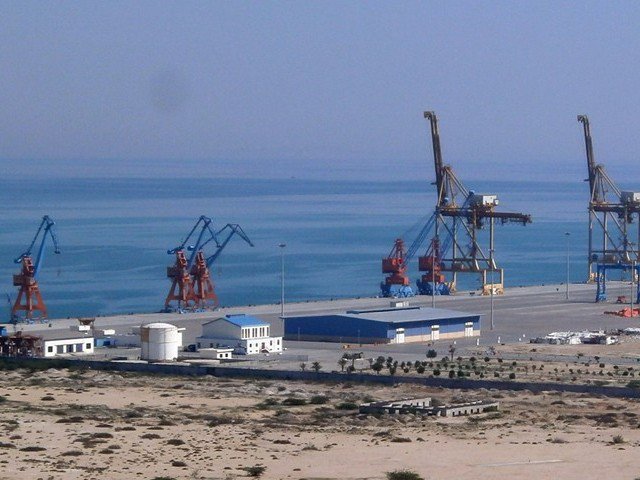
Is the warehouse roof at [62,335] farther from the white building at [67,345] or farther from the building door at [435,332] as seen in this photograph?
the building door at [435,332]

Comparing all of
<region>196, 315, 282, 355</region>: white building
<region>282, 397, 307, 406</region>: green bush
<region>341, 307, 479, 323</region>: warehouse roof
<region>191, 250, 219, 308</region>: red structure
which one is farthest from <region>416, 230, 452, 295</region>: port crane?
<region>282, 397, 307, 406</region>: green bush

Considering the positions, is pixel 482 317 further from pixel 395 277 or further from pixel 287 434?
pixel 287 434

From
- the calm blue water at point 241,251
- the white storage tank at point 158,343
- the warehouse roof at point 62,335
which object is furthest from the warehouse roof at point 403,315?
the calm blue water at point 241,251

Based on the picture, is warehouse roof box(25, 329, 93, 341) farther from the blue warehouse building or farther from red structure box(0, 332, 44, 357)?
the blue warehouse building

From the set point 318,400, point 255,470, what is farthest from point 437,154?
point 255,470

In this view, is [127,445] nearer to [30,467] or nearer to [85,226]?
[30,467]

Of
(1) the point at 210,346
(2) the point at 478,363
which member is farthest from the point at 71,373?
(2) the point at 478,363
